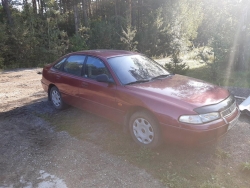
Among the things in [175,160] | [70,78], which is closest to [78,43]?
[70,78]

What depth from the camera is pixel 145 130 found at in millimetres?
3900

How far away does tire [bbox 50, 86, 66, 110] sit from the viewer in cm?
600

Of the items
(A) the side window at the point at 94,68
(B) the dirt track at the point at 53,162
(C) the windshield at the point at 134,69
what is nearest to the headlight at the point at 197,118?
(B) the dirt track at the point at 53,162

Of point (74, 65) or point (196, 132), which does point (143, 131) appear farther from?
point (74, 65)

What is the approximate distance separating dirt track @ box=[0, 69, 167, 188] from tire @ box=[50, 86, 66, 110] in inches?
26.1

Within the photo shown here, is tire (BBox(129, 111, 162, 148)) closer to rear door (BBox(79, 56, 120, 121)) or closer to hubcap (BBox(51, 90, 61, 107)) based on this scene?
rear door (BBox(79, 56, 120, 121))

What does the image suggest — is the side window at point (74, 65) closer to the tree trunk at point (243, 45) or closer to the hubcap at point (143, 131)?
the hubcap at point (143, 131)

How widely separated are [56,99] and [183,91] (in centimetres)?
360

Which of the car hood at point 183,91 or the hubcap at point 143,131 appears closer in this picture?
the car hood at point 183,91

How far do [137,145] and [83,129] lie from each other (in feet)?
4.63

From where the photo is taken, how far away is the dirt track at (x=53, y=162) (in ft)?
10.5

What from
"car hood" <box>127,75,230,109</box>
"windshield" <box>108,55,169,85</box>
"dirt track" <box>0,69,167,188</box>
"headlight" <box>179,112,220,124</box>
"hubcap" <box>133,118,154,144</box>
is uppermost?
"windshield" <box>108,55,169,85</box>

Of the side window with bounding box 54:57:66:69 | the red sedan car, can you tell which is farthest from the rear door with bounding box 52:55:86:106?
the side window with bounding box 54:57:66:69

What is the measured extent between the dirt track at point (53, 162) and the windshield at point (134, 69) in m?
1.43
